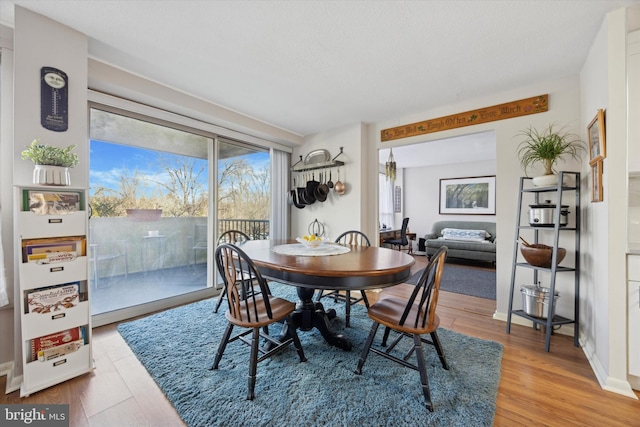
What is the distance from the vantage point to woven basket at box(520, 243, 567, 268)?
88.5 inches

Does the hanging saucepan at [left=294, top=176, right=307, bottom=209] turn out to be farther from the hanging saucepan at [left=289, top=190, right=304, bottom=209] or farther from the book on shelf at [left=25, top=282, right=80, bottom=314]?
the book on shelf at [left=25, top=282, right=80, bottom=314]

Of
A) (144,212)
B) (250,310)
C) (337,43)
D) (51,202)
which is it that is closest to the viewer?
(51,202)

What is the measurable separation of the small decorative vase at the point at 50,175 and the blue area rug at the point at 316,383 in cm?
138

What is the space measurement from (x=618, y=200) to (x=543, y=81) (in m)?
1.54

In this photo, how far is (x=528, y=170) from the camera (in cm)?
261

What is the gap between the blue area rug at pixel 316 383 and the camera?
4.63 feet

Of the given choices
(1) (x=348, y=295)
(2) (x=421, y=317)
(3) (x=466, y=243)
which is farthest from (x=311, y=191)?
(3) (x=466, y=243)

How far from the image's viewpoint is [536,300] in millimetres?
2336

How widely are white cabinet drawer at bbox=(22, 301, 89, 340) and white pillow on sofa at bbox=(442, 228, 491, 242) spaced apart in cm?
641

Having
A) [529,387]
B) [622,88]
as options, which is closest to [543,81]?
[622,88]

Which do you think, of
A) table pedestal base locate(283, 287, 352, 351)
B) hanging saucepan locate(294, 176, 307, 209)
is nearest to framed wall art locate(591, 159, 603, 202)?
table pedestal base locate(283, 287, 352, 351)

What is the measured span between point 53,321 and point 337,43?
2.73 m

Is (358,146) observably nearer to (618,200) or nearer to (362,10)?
(362,10)

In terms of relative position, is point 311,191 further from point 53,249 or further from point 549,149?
point 53,249
